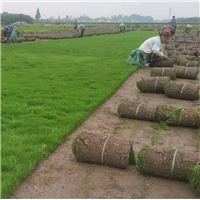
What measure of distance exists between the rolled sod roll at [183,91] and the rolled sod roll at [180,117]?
2197 mm

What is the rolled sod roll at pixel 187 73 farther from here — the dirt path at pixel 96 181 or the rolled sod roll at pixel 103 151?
the rolled sod roll at pixel 103 151

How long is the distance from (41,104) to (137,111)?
2751 mm

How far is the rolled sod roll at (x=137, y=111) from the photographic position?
747cm

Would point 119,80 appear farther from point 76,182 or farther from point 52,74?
point 76,182

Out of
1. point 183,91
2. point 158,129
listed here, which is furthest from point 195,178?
point 183,91

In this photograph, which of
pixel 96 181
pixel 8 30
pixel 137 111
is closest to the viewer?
pixel 96 181

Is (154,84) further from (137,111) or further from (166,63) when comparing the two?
(166,63)

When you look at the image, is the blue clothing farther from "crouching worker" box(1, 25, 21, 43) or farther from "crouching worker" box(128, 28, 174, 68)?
"crouching worker" box(128, 28, 174, 68)

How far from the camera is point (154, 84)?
999cm

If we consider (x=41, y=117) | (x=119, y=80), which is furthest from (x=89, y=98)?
(x=119, y=80)

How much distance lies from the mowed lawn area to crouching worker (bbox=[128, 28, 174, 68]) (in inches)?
26.9

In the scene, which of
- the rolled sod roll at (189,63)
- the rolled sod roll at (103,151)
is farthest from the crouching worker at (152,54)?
the rolled sod roll at (103,151)

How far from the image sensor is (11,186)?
446cm

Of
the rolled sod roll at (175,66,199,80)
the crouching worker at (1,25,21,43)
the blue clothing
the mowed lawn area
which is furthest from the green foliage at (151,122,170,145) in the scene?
the crouching worker at (1,25,21,43)
